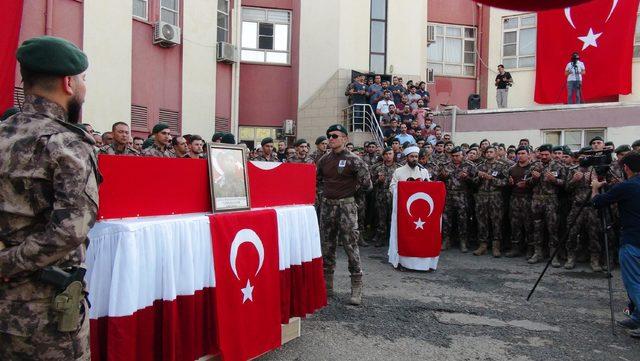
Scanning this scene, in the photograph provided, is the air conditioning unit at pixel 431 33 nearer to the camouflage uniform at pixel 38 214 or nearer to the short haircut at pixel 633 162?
the short haircut at pixel 633 162

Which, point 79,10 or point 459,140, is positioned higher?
point 79,10

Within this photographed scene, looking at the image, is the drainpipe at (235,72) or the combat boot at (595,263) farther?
the drainpipe at (235,72)

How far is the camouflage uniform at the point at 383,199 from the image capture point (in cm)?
997

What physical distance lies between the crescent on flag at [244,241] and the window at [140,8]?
1135 centimetres

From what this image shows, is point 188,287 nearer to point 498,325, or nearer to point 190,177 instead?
point 190,177

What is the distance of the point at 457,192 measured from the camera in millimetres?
9688

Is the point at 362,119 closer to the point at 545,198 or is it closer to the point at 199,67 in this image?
the point at 199,67

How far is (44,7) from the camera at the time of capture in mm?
10484

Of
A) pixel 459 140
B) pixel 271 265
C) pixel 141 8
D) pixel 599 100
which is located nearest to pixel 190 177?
pixel 271 265

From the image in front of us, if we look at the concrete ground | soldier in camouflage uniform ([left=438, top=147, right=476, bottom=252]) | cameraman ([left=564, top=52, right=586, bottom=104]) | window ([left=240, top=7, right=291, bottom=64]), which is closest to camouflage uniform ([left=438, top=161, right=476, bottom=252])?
soldier in camouflage uniform ([left=438, top=147, right=476, bottom=252])

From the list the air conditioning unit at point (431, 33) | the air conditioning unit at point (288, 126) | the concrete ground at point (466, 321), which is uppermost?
the air conditioning unit at point (431, 33)

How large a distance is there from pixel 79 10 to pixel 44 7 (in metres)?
0.84

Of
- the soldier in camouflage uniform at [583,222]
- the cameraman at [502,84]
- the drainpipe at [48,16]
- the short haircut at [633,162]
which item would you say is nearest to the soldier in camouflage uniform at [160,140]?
the drainpipe at [48,16]

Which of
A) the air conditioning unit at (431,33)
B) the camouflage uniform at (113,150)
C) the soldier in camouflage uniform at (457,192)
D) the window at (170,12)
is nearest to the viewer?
the camouflage uniform at (113,150)
